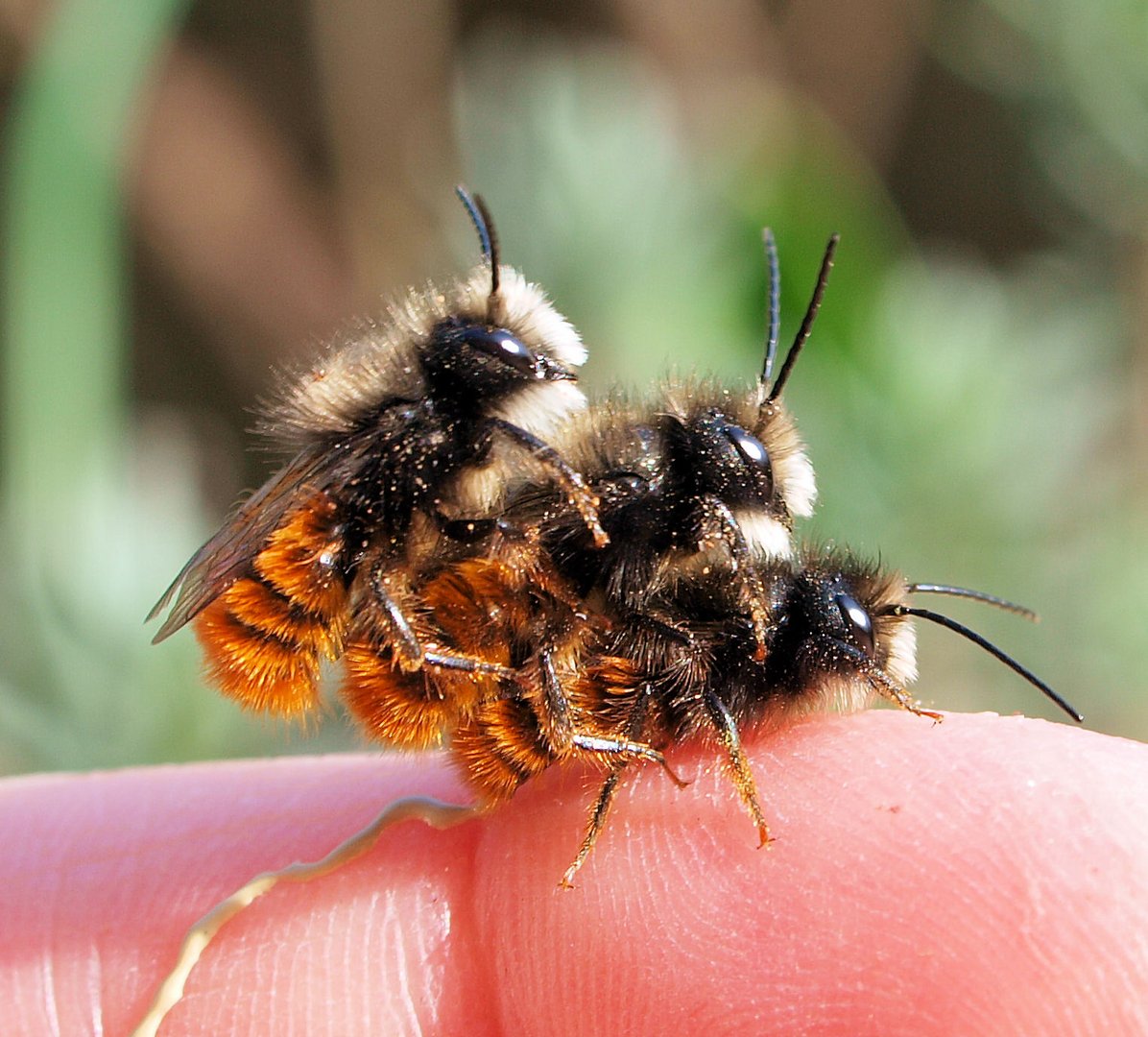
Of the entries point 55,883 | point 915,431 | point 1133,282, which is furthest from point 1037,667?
point 55,883

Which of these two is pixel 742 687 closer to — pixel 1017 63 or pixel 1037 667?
pixel 1037 667

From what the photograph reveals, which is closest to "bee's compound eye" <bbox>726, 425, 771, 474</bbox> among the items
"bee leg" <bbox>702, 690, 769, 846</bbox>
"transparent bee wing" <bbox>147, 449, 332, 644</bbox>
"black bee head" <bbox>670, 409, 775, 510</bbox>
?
"black bee head" <bbox>670, 409, 775, 510</bbox>

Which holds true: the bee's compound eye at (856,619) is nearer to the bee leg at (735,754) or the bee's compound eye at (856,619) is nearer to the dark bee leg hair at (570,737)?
the bee leg at (735,754)

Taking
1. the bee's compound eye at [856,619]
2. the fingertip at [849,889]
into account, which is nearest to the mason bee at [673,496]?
the bee's compound eye at [856,619]

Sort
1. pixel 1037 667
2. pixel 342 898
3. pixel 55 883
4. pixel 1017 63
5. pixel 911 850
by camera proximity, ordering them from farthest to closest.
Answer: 1. pixel 1017 63
2. pixel 1037 667
3. pixel 55 883
4. pixel 342 898
5. pixel 911 850

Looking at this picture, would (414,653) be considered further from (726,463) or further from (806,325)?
(806,325)

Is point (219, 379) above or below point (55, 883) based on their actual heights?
above
